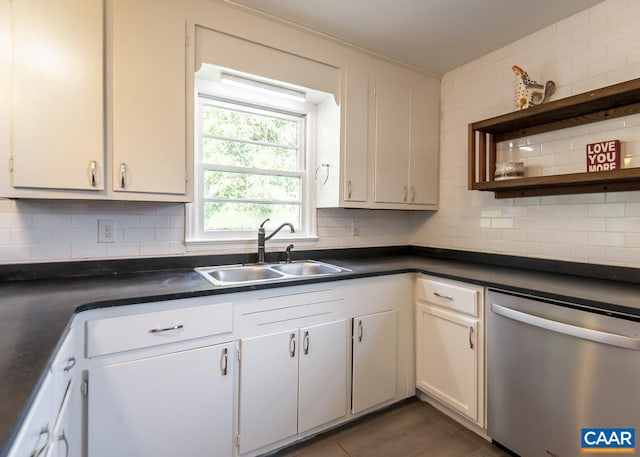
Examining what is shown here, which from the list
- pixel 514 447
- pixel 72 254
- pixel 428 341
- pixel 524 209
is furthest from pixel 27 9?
pixel 514 447

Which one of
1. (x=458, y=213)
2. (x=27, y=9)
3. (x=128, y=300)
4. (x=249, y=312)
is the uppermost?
(x=27, y=9)

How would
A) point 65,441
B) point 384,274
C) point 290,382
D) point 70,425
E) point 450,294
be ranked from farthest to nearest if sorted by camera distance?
point 384,274 < point 450,294 < point 290,382 < point 70,425 < point 65,441

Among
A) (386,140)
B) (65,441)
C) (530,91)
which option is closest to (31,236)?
(65,441)

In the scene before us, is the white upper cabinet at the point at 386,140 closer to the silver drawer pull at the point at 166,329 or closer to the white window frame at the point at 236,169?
the white window frame at the point at 236,169

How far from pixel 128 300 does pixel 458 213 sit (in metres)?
2.33

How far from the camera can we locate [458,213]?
2.56 meters

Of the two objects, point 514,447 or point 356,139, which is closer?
point 514,447

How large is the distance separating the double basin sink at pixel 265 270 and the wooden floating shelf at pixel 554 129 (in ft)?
3.86

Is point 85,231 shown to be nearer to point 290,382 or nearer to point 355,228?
point 290,382

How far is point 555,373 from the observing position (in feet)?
4.72

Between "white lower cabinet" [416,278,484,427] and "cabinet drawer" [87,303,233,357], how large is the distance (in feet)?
4.17

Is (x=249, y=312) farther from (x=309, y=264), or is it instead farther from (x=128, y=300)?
(x=309, y=264)

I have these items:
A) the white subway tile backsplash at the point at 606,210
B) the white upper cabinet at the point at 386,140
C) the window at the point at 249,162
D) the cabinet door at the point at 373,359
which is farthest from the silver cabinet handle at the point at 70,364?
the white subway tile backsplash at the point at 606,210

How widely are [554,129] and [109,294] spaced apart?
2571 mm
